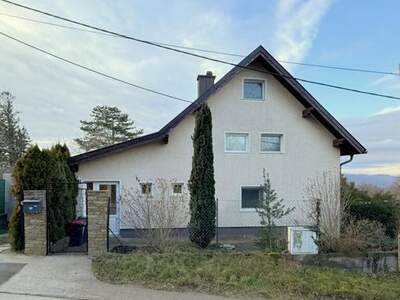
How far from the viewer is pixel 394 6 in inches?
459

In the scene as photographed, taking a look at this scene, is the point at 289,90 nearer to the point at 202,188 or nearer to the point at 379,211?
the point at 379,211

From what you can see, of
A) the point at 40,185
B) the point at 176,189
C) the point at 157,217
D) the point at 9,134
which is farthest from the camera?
the point at 9,134

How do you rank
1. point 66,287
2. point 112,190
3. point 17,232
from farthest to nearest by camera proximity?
point 112,190 < point 17,232 < point 66,287

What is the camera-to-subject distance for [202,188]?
12.2 metres

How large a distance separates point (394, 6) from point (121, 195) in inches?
425

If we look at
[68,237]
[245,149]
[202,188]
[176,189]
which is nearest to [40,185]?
[68,237]

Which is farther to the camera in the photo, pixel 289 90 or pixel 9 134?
pixel 9 134

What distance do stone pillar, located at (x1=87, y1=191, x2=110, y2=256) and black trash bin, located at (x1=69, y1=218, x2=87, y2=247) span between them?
197 centimetres

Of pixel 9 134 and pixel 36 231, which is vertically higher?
pixel 9 134

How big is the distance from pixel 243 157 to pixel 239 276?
936 cm

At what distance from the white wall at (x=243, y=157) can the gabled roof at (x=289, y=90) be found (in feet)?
1.12

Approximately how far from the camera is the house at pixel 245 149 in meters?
16.2

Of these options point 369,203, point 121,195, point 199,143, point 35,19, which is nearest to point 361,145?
point 369,203

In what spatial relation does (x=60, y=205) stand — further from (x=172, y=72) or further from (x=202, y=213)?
(x=172, y=72)
